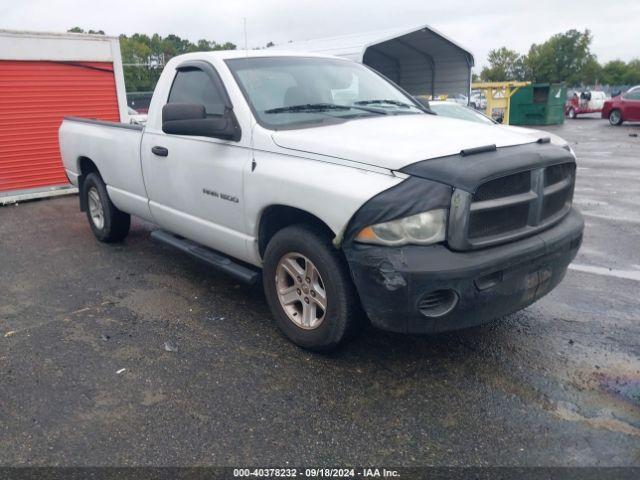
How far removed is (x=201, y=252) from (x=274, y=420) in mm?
1928

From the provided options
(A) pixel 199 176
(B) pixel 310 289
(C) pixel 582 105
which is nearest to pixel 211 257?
(A) pixel 199 176

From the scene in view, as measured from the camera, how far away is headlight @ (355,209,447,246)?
2955mm

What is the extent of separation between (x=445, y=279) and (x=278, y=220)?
1376mm

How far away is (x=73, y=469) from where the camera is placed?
268 centimetres

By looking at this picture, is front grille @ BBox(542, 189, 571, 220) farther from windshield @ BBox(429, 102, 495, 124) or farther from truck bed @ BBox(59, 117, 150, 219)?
windshield @ BBox(429, 102, 495, 124)

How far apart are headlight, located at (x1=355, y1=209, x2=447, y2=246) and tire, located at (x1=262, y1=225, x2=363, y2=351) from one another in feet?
1.36

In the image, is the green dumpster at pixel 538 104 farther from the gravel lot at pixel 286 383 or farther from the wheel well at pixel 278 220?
the wheel well at pixel 278 220

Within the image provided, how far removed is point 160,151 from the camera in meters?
4.73

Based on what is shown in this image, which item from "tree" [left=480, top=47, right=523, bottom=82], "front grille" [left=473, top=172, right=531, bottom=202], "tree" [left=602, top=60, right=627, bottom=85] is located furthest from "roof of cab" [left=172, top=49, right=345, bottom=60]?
"tree" [left=602, top=60, right=627, bottom=85]

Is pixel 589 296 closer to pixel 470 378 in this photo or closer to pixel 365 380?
pixel 470 378

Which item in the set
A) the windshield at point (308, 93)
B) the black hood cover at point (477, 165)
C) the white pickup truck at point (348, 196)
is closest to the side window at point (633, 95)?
the white pickup truck at point (348, 196)

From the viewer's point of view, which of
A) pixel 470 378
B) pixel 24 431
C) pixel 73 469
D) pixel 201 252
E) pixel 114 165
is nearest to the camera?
pixel 73 469

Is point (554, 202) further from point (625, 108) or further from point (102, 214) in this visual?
point (625, 108)

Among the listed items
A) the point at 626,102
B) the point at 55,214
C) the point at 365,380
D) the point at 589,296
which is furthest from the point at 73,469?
the point at 626,102
